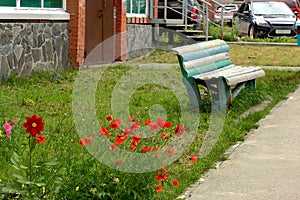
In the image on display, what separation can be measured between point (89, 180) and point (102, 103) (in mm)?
5502

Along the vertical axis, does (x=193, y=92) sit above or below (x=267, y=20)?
below

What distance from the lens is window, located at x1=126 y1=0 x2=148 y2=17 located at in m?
19.4

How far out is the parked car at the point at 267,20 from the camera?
90.6 ft

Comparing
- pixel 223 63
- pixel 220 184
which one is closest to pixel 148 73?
pixel 223 63

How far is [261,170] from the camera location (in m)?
6.97

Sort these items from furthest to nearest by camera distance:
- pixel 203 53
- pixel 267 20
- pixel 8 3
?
pixel 267 20 → pixel 8 3 → pixel 203 53

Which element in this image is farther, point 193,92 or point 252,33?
point 252,33

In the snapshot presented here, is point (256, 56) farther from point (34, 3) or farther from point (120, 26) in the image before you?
point (34, 3)

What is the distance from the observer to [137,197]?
5.07 metres

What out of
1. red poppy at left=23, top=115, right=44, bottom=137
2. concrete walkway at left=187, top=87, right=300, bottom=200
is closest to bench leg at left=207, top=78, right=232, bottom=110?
concrete walkway at left=187, top=87, right=300, bottom=200

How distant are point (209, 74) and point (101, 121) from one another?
5.83 ft

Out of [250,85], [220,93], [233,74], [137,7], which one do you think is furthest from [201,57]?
[137,7]

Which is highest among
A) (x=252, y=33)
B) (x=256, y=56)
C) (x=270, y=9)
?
(x=270, y=9)

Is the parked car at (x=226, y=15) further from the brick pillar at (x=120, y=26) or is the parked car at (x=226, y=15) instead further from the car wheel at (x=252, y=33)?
the brick pillar at (x=120, y=26)
